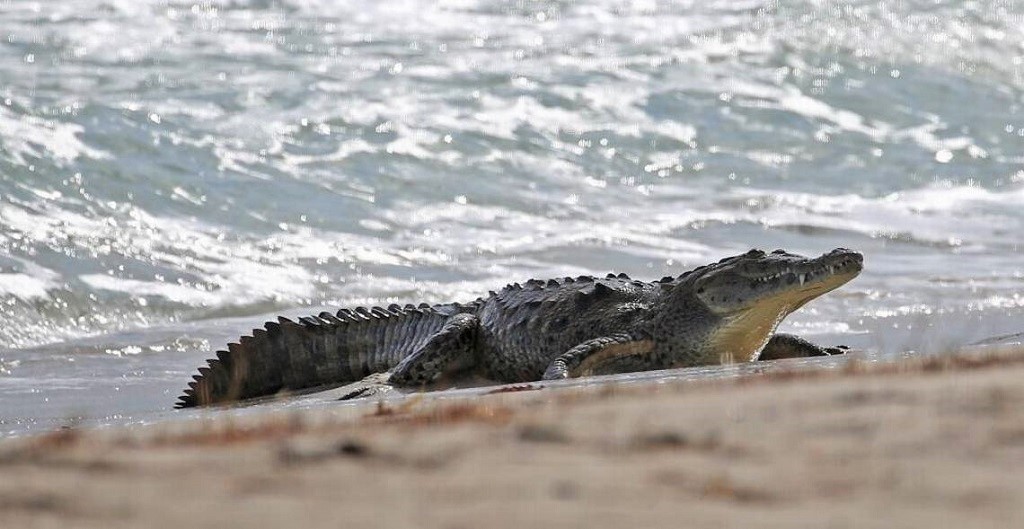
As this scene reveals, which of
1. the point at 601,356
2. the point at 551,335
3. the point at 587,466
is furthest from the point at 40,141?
the point at 587,466

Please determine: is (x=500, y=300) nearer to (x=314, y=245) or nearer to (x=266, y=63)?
(x=314, y=245)

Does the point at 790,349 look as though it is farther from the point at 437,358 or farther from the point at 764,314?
the point at 437,358

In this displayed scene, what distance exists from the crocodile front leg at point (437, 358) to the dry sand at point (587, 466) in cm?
382

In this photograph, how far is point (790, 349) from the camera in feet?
28.4

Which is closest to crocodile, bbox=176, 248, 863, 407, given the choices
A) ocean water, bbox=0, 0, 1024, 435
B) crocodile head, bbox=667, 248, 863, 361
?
crocodile head, bbox=667, 248, 863, 361

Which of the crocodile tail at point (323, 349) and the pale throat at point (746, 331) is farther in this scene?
the crocodile tail at point (323, 349)

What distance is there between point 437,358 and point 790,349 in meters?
1.81

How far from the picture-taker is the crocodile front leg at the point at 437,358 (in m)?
8.70

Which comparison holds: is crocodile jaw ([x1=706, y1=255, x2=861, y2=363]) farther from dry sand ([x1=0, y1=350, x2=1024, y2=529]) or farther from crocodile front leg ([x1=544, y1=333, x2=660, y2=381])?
dry sand ([x1=0, y1=350, x2=1024, y2=529])

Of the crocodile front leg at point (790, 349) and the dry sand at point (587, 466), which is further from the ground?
the crocodile front leg at point (790, 349)

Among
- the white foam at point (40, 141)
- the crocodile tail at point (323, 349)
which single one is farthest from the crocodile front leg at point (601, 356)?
the white foam at point (40, 141)

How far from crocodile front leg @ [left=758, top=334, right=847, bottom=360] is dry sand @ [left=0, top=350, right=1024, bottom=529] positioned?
3.75 meters

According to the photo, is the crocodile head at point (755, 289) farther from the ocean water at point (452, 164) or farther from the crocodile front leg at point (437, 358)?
the crocodile front leg at point (437, 358)

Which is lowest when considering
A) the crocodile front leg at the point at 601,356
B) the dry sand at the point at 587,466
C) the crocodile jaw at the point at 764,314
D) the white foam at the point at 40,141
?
the dry sand at the point at 587,466
